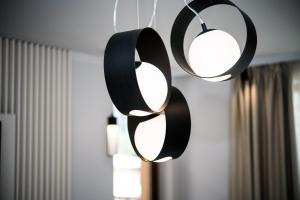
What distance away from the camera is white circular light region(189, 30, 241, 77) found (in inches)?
37.2

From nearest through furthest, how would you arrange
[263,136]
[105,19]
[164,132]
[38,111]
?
[164,132] < [105,19] < [38,111] < [263,136]

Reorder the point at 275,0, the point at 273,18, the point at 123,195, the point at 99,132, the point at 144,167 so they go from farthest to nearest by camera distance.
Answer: the point at 123,195 → the point at 144,167 → the point at 99,132 → the point at 273,18 → the point at 275,0

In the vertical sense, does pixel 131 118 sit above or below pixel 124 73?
below

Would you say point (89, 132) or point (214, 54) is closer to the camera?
point (214, 54)

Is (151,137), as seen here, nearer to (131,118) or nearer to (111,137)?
(131,118)

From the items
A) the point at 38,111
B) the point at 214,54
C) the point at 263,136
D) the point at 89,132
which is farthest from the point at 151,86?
the point at 263,136

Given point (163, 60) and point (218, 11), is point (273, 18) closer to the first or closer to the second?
point (218, 11)

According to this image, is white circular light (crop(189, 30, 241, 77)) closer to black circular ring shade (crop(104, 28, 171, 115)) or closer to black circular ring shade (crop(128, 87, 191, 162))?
black circular ring shade (crop(104, 28, 171, 115))

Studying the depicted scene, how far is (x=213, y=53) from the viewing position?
947 millimetres

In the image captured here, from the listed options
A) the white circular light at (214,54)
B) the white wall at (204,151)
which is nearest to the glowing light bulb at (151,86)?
the white circular light at (214,54)

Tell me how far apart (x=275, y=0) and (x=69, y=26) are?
1584mm

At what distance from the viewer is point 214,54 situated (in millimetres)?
945

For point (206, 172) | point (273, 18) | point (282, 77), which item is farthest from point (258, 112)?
point (273, 18)

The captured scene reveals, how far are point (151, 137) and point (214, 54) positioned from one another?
1.19 ft
